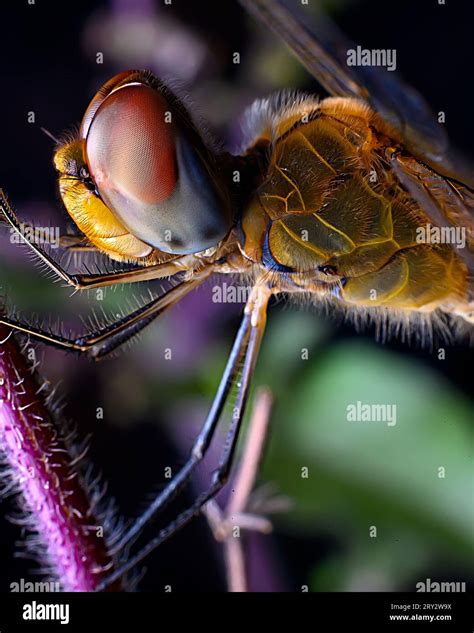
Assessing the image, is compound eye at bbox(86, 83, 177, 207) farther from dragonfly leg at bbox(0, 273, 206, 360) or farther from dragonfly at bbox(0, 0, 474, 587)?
dragonfly leg at bbox(0, 273, 206, 360)

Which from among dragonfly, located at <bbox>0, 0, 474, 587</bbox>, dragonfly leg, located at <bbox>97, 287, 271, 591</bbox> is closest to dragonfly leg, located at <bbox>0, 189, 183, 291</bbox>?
dragonfly, located at <bbox>0, 0, 474, 587</bbox>

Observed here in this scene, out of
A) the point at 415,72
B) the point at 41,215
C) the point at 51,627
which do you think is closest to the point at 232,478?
the point at 51,627

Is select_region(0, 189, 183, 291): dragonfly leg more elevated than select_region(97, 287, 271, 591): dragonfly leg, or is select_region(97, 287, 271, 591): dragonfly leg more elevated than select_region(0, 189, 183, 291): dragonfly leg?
select_region(0, 189, 183, 291): dragonfly leg

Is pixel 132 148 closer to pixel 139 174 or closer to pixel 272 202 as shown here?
pixel 139 174

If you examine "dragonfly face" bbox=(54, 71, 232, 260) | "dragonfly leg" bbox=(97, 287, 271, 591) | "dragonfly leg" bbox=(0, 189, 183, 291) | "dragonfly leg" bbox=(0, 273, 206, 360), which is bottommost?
"dragonfly leg" bbox=(97, 287, 271, 591)

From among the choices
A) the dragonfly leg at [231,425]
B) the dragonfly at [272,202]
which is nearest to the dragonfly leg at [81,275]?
the dragonfly at [272,202]

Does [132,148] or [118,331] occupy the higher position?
[132,148]

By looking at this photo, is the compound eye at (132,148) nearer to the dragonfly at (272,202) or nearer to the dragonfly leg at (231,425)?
the dragonfly at (272,202)

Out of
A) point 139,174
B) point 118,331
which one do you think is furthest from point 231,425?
point 139,174
